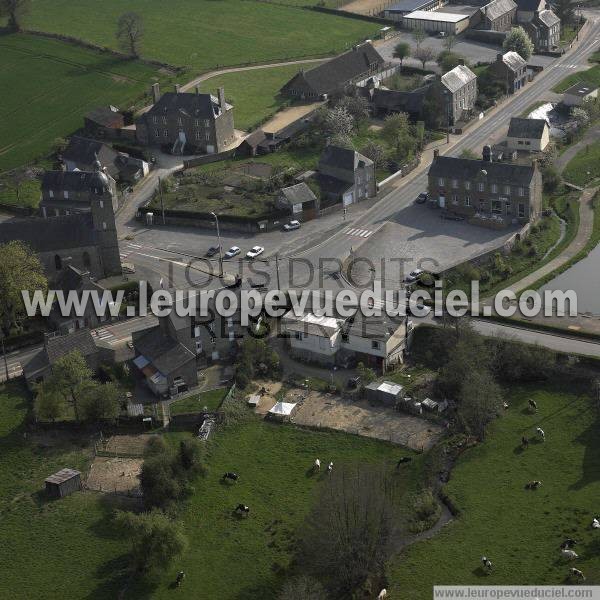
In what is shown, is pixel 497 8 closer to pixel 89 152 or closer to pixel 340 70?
pixel 340 70

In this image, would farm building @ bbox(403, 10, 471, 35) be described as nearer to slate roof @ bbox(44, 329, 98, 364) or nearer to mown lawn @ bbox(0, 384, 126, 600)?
slate roof @ bbox(44, 329, 98, 364)

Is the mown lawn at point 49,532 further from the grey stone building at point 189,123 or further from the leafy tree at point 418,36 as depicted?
the leafy tree at point 418,36

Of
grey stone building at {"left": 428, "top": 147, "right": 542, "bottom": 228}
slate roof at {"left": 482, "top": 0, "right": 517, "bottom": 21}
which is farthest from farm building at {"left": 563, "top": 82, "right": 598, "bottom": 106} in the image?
grey stone building at {"left": 428, "top": 147, "right": 542, "bottom": 228}

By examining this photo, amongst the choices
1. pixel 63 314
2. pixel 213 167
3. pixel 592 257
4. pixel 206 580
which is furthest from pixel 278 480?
pixel 213 167

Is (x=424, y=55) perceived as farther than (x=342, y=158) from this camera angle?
Yes

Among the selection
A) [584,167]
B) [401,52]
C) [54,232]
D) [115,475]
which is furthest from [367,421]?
[401,52]

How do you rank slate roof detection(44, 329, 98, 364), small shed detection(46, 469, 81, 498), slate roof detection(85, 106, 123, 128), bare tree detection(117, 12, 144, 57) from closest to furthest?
small shed detection(46, 469, 81, 498), slate roof detection(44, 329, 98, 364), slate roof detection(85, 106, 123, 128), bare tree detection(117, 12, 144, 57)
